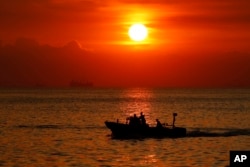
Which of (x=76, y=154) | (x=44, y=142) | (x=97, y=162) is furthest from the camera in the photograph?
(x=44, y=142)

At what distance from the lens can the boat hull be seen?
6272cm

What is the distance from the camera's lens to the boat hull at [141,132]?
6272 centimetres

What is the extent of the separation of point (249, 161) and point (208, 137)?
3038 cm

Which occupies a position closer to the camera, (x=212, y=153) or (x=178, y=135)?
(x=212, y=153)

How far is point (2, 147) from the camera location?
2201 inches

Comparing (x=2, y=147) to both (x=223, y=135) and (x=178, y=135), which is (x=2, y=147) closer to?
(x=178, y=135)

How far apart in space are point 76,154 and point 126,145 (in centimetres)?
769

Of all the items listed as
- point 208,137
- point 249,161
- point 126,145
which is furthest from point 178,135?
point 249,161

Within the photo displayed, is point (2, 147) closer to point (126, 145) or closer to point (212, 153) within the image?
point (126, 145)

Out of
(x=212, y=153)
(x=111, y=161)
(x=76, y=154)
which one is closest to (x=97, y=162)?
(x=111, y=161)

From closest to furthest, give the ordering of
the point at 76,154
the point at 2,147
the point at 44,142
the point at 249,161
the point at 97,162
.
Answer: the point at 249,161 → the point at 97,162 → the point at 76,154 → the point at 2,147 → the point at 44,142

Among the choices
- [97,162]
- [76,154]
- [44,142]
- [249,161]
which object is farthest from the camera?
[44,142]

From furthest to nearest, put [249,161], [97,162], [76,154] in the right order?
[76,154], [97,162], [249,161]

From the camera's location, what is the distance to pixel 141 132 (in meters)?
63.0
